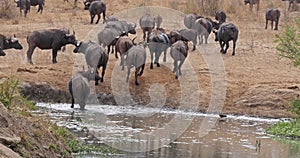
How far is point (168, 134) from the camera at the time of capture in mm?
15406

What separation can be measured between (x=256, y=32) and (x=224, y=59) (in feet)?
24.2

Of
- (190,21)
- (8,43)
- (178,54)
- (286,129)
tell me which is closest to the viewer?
(286,129)

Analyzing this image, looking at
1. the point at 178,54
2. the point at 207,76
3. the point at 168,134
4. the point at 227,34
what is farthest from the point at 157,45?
the point at 168,134

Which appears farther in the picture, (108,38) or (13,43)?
(108,38)

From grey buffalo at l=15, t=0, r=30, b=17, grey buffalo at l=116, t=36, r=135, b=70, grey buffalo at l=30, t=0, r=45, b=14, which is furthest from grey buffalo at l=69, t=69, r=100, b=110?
grey buffalo at l=30, t=0, r=45, b=14

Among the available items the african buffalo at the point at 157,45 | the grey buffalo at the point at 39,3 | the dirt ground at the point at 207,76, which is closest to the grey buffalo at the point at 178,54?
the dirt ground at the point at 207,76

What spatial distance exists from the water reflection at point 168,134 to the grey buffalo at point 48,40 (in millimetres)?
3559

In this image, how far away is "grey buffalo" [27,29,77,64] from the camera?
21562 millimetres

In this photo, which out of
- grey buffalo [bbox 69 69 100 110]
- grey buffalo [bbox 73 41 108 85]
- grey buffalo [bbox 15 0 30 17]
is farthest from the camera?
grey buffalo [bbox 15 0 30 17]

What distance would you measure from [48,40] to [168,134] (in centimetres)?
762

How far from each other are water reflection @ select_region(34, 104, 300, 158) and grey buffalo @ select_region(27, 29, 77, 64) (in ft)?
11.7

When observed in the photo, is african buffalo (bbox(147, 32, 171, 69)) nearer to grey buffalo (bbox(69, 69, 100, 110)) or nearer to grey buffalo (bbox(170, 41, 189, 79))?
grey buffalo (bbox(170, 41, 189, 79))

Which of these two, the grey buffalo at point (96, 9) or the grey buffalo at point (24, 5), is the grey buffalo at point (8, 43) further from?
the grey buffalo at point (24, 5)

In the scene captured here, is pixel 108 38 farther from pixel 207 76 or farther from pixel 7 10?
pixel 7 10
